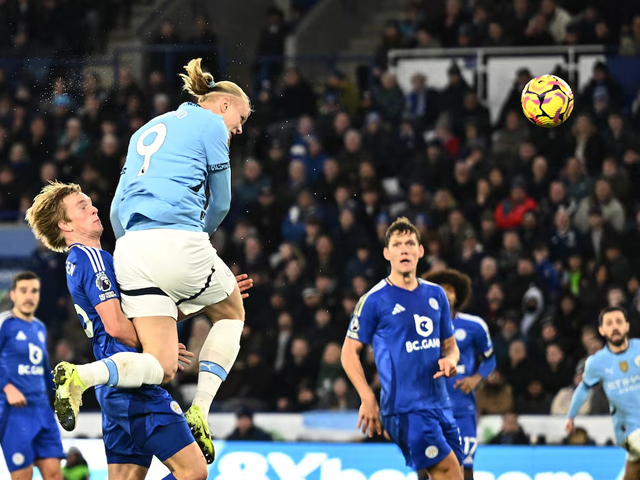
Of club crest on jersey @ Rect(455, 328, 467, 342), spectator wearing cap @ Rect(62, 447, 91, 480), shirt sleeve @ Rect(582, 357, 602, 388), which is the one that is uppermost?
club crest on jersey @ Rect(455, 328, 467, 342)

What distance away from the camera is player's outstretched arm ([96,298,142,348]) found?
18.5 ft

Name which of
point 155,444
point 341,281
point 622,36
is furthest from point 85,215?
point 622,36

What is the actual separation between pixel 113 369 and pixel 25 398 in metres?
4.89

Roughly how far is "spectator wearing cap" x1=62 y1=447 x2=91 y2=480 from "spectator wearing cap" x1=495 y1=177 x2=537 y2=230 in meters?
5.46

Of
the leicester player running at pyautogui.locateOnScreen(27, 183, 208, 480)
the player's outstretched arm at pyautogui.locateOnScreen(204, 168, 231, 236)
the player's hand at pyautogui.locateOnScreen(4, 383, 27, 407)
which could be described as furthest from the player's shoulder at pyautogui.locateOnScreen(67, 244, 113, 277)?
the player's hand at pyautogui.locateOnScreen(4, 383, 27, 407)

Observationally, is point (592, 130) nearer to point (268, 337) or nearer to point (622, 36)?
point (622, 36)

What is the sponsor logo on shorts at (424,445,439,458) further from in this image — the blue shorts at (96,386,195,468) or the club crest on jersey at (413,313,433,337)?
the blue shorts at (96,386,195,468)

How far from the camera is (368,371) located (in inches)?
488

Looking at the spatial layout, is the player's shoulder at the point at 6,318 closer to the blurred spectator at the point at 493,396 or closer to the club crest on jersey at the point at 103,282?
the blurred spectator at the point at 493,396

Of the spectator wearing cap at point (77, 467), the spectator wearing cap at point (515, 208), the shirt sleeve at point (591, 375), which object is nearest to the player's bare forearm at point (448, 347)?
the shirt sleeve at point (591, 375)

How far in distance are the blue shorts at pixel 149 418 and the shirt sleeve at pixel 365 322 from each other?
224 cm

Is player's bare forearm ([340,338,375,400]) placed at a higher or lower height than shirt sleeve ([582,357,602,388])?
higher

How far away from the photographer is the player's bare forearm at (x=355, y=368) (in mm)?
7465

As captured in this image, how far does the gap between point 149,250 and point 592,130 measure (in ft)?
30.6
